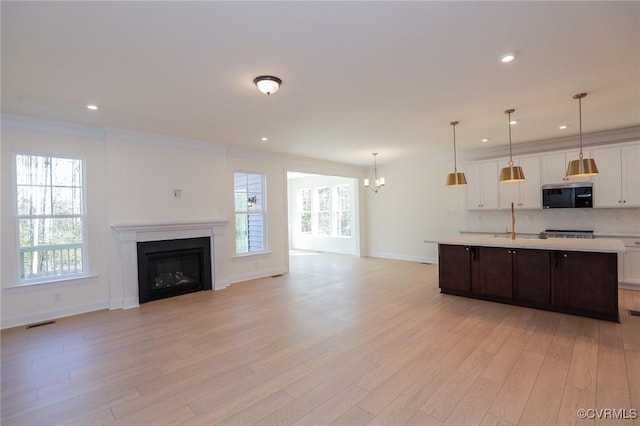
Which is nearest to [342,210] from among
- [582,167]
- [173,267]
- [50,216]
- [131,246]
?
[173,267]

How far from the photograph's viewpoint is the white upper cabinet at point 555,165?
5508 millimetres

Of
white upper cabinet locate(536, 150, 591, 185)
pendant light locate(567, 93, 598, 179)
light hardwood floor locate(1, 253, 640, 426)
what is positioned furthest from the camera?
white upper cabinet locate(536, 150, 591, 185)

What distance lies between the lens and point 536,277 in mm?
4141

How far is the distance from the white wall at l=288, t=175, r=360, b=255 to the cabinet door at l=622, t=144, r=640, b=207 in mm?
5521

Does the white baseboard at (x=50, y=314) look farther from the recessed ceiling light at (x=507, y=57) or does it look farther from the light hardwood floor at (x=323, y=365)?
the recessed ceiling light at (x=507, y=57)

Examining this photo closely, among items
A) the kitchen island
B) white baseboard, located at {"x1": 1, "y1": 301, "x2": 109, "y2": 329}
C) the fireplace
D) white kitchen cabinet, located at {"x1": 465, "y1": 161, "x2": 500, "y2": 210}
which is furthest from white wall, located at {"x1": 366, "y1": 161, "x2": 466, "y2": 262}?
white baseboard, located at {"x1": 1, "y1": 301, "x2": 109, "y2": 329}

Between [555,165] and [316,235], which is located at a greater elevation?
[555,165]

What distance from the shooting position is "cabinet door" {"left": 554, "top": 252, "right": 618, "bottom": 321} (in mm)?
3627

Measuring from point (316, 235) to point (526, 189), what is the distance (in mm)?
6445

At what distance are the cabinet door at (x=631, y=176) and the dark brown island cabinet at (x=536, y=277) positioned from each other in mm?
2221

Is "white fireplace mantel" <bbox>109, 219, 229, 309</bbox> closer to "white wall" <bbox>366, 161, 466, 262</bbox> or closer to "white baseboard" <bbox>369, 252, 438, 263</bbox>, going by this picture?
"white wall" <bbox>366, 161, 466, 262</bbox>

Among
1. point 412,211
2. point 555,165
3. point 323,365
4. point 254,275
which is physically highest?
point 555,165

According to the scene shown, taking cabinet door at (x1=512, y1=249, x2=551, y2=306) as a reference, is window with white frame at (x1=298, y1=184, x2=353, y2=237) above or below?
above

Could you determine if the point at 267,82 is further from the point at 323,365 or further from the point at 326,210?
the point at 326,210
